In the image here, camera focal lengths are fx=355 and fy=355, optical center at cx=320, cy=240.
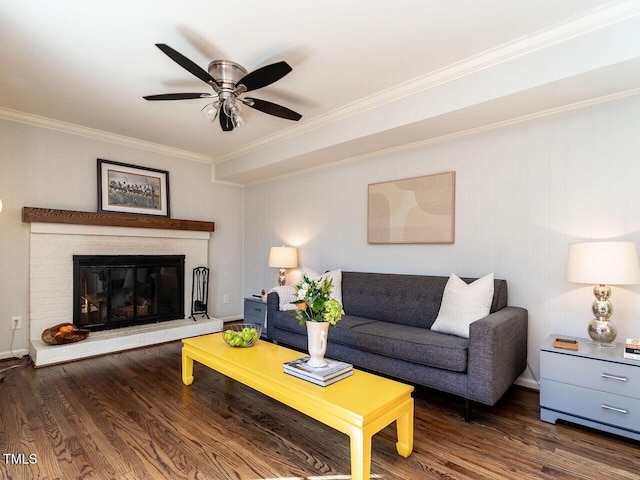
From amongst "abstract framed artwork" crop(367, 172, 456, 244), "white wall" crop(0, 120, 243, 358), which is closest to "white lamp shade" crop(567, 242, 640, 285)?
"abstract framed artwork" crop(367, 172, 456, 244)

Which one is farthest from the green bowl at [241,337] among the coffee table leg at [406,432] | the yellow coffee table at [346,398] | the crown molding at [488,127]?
the crown molding at [488,127]

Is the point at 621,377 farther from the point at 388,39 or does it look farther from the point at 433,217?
the point at 388,39

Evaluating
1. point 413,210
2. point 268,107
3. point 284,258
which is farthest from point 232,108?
point 284,258

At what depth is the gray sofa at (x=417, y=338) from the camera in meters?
2.22

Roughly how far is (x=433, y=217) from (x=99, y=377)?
3269 mm

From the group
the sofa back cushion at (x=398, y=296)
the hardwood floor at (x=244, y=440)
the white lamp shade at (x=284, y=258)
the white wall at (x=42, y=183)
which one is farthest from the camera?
the white lamp shade at (x=284, y=258)

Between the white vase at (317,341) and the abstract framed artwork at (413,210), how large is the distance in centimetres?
179

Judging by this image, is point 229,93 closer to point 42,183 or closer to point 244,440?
point 244,440

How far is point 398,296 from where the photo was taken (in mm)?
3250

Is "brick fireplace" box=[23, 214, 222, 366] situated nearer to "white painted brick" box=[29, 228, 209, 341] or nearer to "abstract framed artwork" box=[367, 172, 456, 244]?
"white painted brick" box=[29, 228, 209, 341]

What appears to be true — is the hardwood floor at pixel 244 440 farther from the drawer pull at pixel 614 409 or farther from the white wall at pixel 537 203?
the white wall at pixel 537 203

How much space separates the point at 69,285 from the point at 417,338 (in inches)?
143

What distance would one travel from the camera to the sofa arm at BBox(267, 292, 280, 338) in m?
3.67

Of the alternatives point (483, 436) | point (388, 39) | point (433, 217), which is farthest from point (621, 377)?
point (388, 39)
